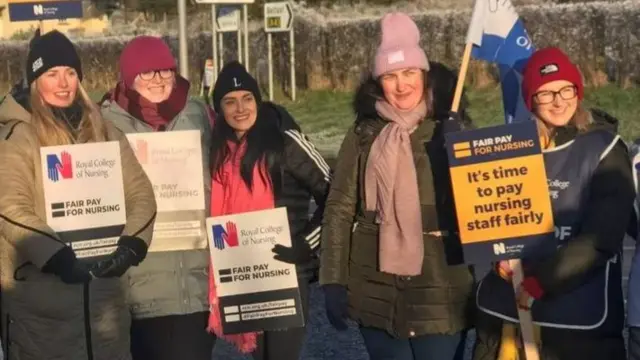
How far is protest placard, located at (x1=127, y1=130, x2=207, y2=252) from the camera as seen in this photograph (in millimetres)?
4957

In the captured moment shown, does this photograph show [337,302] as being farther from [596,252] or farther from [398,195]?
[596,252]

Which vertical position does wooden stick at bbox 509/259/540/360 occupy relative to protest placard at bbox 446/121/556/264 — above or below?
below

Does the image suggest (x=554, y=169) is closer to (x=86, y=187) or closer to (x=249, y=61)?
(x=86, y=187)

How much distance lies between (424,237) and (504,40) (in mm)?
1249

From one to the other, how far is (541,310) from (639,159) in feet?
2.13

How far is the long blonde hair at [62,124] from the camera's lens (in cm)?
455

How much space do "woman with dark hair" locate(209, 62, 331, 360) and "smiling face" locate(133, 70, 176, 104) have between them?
0.79 ft

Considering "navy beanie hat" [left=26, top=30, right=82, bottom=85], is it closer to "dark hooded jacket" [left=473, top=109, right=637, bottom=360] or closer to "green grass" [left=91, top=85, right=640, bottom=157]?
"dark hooded jacket" [left=473, top=109, right=637, bottom=360]

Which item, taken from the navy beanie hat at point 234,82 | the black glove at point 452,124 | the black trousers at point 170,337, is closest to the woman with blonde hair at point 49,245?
the black trousers at point 170,337

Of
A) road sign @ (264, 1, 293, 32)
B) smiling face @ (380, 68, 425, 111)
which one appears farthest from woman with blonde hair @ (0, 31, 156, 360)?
road sign @ (264, 1, 293, 32)

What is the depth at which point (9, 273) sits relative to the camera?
4.55m

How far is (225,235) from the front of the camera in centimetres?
497

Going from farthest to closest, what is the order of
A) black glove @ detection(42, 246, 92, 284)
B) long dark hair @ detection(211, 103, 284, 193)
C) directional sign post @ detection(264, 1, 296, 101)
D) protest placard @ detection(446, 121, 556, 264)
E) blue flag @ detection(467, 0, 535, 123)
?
directional sign post @ detection(264, 1, 296, 101) < blue flag @ detection(467, 0, 535, 123) < long dark hair @ detection(211, 103, 284, 193) < black glove @ detection(42, 246, 92, 284) < protest placard @ detection(446, 121, 556, 264)

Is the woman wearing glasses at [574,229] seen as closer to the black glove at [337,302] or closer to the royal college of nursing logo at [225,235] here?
the black glove at [337,302]
